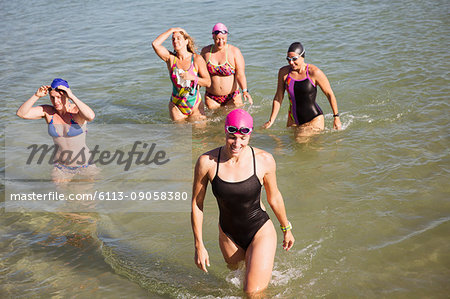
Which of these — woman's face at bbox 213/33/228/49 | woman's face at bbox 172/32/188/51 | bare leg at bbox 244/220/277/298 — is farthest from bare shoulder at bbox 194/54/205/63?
bare leg at bbox 244/220/277/298

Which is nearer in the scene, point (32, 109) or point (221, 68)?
point (32, 109)

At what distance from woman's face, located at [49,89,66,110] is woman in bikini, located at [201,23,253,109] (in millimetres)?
3285

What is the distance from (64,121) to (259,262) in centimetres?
383

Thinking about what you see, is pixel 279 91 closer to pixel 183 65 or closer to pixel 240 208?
pixel 183 65

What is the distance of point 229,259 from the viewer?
5059mm

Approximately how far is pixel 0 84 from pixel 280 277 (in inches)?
422

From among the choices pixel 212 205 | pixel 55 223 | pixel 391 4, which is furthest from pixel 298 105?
pixel 391 4

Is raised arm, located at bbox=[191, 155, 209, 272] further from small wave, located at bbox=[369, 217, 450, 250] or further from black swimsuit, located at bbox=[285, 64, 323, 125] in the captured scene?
black swimsuit, located at bbox=[285, 64, 323, 125]

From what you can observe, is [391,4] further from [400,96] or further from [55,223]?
[55,223]

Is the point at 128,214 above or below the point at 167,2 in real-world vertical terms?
below

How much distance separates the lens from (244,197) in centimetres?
464

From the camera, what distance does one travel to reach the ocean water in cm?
552

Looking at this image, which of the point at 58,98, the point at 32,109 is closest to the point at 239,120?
the point at 58,98

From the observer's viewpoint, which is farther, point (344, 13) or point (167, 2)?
point (167, 2)
